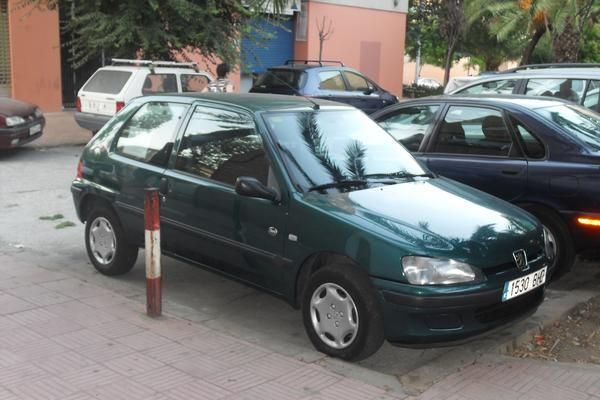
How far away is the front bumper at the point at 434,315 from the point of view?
405cm

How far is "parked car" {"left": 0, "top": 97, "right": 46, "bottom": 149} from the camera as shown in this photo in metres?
11.7

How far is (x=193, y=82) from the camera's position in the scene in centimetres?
1338

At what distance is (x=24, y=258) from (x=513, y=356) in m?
4.43

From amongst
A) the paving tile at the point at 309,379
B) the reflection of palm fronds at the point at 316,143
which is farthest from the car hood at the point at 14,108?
the paving tile at the point at 309,379

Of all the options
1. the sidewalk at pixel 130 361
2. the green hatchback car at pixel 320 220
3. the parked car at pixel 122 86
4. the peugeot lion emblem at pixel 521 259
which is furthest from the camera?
the parked car at pixel 122 86

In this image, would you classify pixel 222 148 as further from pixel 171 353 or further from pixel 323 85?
pixel 323 85

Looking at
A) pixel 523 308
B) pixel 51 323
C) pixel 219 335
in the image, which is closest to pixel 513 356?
pixel 523 308

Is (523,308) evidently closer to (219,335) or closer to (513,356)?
(513,356)

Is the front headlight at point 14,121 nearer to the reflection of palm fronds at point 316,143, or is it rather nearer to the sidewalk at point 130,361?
the sidewalk at point 130,361

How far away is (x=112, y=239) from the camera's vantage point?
600 centimetres

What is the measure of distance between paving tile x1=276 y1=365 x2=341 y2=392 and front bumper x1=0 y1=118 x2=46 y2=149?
9.04 metres

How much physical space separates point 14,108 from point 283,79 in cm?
546

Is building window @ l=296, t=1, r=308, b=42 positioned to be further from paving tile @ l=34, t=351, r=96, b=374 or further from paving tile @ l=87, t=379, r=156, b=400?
paving tile @ l=87, t=379, r=156, b=400

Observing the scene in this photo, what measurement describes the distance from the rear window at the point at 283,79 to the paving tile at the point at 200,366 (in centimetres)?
1080
